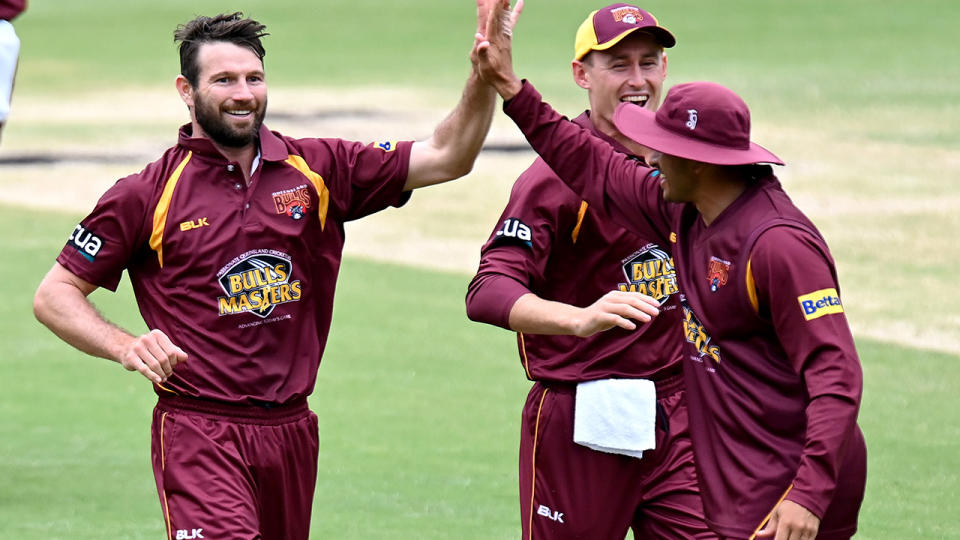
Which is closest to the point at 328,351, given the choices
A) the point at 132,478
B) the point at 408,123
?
the point at 132,478

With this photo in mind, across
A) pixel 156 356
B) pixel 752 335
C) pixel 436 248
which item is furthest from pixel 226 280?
pixel 436 248

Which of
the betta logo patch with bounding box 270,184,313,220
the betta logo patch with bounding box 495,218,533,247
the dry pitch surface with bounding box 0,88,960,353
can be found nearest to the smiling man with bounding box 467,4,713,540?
the betta logo patch with bounding box 495,218,533,247

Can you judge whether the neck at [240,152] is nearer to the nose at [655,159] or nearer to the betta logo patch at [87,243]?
the betta logo patch at [87,243]

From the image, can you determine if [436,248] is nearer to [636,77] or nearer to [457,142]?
[636,77]

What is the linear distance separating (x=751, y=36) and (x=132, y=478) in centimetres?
2783

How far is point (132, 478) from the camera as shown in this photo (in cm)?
1015

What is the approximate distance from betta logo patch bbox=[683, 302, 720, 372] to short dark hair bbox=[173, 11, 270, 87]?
2.09m

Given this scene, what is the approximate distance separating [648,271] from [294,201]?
143 cm

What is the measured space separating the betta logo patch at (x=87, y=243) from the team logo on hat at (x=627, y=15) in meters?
2.27

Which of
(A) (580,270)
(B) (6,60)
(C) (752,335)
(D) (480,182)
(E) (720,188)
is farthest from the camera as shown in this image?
(D) (480,182)

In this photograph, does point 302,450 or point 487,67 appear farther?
point 302,450

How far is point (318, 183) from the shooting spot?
21.7 ft

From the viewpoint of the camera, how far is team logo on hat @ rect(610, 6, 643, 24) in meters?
6.95

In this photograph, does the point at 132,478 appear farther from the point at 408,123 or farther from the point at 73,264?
the point at 408,123
